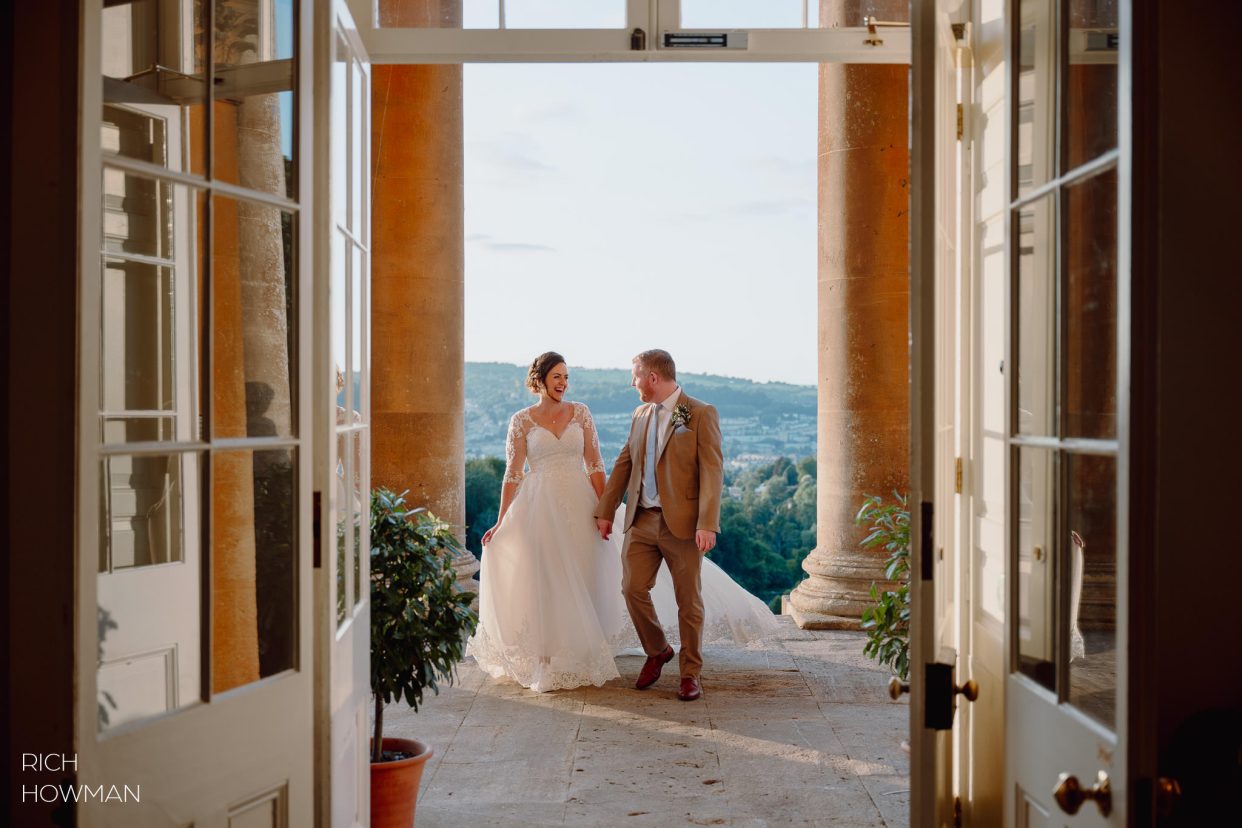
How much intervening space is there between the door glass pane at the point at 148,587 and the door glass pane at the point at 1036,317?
1701 mm

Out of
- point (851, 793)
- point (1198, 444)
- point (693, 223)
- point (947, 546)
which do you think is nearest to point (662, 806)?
point (851, 793)

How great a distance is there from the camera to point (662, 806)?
439 centimetres

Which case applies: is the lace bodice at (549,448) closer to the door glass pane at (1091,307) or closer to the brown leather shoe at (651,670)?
the brown leather shoe at (651,670)

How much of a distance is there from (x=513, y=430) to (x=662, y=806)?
2.83 meters

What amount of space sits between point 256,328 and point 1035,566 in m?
1.77

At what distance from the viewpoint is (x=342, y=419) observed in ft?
9.87

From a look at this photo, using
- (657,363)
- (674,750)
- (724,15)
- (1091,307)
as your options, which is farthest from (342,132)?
(657,363)

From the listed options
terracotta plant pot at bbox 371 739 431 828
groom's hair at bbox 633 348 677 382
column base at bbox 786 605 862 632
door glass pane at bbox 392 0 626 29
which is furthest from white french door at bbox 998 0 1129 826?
column base at bbox 786 605 862 632

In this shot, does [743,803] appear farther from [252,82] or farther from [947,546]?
[252,82]

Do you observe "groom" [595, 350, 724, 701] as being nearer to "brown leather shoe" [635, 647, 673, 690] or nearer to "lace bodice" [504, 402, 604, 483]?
"brown leather shoe" [635, 647, 673, 690]

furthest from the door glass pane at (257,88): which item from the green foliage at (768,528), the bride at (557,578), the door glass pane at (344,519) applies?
the green foliage at (768,528)

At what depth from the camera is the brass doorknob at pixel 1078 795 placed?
181 cm

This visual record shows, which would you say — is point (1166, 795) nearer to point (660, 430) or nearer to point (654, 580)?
point (660, 430)

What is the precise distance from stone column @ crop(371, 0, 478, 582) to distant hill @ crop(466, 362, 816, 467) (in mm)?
8648
